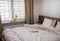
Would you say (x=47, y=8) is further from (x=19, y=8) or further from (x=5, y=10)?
(x=5, y=10)

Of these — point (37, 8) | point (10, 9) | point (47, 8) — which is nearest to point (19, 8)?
point (10, 9)

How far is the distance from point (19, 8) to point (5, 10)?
0.60m

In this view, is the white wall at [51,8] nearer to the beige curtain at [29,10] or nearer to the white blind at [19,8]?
the beige curtain at [29,10]

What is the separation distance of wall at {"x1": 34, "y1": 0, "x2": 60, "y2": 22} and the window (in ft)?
1.97

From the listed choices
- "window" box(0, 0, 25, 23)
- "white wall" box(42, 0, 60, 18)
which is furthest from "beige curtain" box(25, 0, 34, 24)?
"white wall" box(42, 0, 60, 18)

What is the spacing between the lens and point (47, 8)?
457 centimetres

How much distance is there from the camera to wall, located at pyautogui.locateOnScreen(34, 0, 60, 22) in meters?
4.12

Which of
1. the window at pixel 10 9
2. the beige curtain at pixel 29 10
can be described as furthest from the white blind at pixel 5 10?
the beige curtain at pixel 29 10

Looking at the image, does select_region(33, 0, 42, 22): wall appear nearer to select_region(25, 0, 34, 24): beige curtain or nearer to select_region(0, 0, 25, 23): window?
select_region(25, 0, 34, 24): beige curtain

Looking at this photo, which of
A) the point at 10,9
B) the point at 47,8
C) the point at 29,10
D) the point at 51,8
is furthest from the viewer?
the point at 29,10

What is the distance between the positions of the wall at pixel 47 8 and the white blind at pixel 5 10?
3.82ft

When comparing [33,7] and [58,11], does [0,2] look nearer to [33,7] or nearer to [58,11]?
[33,7]

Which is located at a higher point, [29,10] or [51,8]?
[51,8]

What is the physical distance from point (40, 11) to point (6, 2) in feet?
4.92
